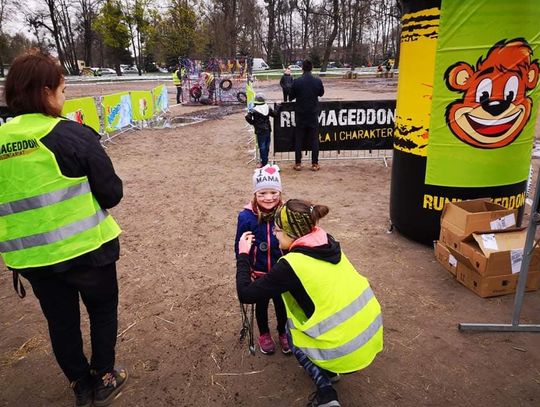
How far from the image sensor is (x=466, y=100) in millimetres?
4184

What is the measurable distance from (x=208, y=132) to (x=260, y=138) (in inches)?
229

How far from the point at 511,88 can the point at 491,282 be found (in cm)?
196

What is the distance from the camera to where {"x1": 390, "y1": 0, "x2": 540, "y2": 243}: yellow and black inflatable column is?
13.0ft

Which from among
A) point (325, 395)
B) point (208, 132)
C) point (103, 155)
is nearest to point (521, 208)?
point (325, 395)

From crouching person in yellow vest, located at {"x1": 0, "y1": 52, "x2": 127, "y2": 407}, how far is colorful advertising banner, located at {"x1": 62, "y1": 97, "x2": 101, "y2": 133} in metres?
7.87

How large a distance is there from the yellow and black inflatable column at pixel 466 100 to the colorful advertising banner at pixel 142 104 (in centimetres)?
1194

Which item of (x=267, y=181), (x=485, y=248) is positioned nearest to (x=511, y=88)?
(x=485, y=248)

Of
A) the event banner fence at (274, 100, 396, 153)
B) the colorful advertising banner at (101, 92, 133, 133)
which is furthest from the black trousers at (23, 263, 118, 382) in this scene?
the colorful advertising banner at (101, 92, 133, 133)

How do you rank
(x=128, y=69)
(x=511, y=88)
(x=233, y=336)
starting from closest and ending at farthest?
(x=233, y=336)
(x=511, y=88)
(x=128, y=69)

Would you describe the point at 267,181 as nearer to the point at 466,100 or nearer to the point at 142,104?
the point at 466,100

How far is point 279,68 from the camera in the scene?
54.1 m

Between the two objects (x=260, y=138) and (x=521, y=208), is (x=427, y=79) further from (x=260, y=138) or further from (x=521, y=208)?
(x=260, y=138)

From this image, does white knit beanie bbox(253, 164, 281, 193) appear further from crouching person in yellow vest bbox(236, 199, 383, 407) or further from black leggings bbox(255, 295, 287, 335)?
black leggings bbox(255, 295, 287, 335)

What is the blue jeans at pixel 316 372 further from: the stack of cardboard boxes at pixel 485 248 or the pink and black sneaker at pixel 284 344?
the stack of cardboard boxes at pixel 485 248
